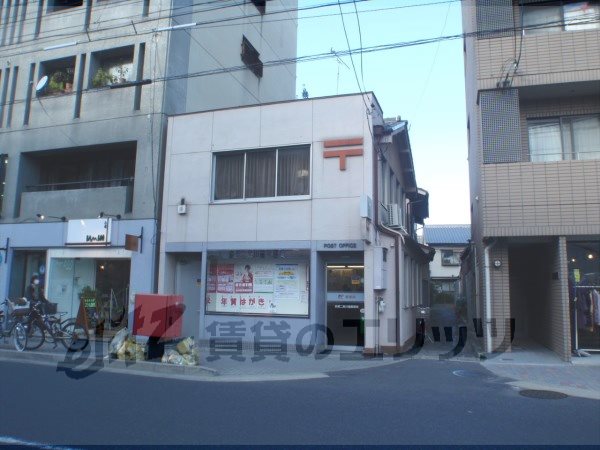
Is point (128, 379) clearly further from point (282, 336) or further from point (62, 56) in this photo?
point (62, 56)

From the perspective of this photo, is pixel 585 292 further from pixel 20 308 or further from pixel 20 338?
pixel 20 308

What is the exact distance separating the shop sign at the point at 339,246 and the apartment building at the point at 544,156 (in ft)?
10.2

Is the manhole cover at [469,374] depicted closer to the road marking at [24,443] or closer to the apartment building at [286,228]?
the apartment building at [286,228]

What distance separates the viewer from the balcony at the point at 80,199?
15.3 m

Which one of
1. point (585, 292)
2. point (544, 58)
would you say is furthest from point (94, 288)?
point (544, 58)

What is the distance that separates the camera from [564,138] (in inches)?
498

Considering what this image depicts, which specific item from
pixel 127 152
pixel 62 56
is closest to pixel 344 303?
pixel 127 152

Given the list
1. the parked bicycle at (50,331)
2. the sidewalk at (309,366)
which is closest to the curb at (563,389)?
the sidewalk at (309,366)

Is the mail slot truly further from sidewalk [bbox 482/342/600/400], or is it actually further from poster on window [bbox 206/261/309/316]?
sidewalk [bbox 482/342/600/400]

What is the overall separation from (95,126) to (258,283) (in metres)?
7.61

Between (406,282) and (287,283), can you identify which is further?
(406,282)

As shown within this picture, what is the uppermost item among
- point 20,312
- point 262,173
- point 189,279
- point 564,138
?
point 564,138

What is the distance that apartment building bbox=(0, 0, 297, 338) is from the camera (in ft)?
49.5

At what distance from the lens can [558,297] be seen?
11.7m
